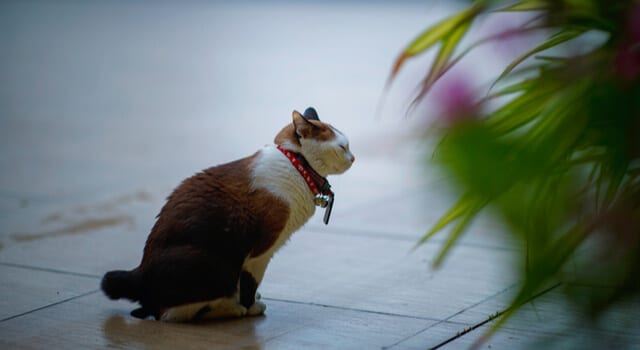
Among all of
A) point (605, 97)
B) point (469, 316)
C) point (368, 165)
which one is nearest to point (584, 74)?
point (605, 97)

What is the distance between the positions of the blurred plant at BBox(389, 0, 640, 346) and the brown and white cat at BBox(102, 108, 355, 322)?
0.91 metres

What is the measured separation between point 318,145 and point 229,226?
19.1 inches

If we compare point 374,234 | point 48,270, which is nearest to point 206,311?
point 48,270

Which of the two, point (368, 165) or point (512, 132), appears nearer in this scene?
point (512, 132)

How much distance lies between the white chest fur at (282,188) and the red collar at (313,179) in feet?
0.05

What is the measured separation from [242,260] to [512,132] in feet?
4.70

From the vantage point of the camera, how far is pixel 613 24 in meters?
2.94

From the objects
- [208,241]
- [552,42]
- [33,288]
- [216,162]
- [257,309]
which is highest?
[552,42]

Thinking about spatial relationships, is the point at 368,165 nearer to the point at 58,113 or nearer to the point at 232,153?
the point at 232,153

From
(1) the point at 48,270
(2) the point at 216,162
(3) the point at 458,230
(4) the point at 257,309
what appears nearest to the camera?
(3) the point at 458,230

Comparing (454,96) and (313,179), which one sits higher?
(454,96)

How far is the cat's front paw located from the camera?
163 inches

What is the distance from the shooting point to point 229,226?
390 cm

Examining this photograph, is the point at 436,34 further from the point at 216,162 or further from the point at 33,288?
the point at 216,162
